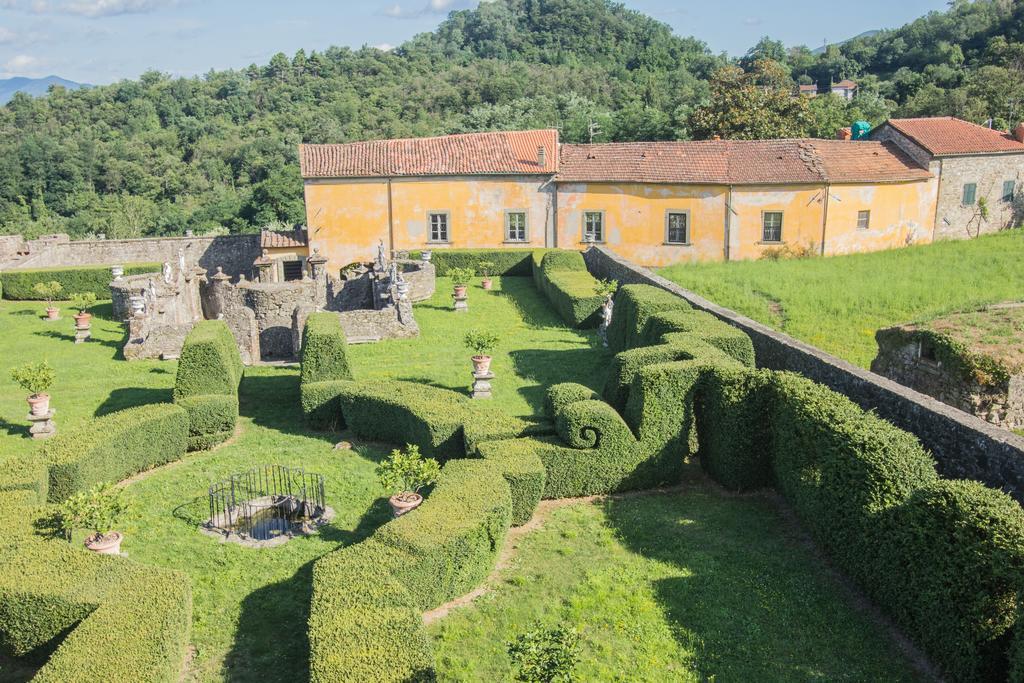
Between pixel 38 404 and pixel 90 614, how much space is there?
30.1 ft

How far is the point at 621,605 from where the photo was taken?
9.77 m

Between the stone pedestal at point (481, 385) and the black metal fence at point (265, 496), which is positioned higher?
the stone pedestal at point (481, 385)

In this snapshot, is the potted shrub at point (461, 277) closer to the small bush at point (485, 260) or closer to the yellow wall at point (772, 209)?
A: the small bush at point (485, 260)

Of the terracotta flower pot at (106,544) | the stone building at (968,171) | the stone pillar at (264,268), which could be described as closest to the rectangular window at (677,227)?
the stone building at (968,171)

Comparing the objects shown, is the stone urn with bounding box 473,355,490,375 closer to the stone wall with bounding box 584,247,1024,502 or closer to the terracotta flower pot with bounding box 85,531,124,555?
the stone wall with bounding box 584,247,1024,502

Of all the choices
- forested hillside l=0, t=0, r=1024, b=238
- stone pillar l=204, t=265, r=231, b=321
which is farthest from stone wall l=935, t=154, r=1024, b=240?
stone pillar l=204, t=265, r=231, b=321

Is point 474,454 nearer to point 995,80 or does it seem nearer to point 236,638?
point 236,638

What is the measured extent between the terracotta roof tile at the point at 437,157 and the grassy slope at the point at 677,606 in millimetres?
26119

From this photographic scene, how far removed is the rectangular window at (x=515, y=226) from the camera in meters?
36.6

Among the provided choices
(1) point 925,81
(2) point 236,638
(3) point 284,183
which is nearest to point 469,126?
(3) point 284,183

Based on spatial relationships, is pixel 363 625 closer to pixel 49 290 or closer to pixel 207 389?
pixel 207 389

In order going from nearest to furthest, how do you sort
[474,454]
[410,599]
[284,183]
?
[410,599] < [474,454] < [284,183]

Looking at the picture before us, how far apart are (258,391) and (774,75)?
1781 inches

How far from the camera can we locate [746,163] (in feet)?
113
